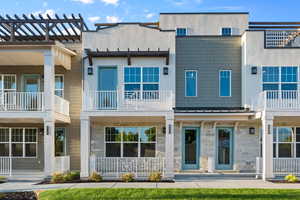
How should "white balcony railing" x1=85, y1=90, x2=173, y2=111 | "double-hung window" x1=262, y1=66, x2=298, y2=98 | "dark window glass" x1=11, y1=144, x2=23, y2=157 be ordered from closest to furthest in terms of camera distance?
"white balcony railing" x1=85, y1=90, x2=173, y2=111 < "double-hung window" x1=262, y1=66, x2=298, y2=98 < "dark window glass" x1=11, y1=144, x2=23, y2=157

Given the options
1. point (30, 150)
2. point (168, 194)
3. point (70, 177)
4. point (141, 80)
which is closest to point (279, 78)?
point (141, 80)

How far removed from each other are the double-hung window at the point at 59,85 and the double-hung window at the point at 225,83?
8441mm

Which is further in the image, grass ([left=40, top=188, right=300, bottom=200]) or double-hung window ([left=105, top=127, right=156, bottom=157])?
double-hung window ([left=105, top=127, right=156, bottom=157])

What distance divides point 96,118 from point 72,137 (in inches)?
91.6

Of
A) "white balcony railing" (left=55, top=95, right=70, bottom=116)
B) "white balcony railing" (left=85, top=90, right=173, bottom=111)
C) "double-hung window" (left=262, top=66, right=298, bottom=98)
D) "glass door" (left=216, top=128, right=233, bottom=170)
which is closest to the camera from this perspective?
"white balcony railing" (left=85, top=90, right=173, bottom=111)

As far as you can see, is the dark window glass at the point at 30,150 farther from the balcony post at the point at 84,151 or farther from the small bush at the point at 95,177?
the small bush at the point at 95,177

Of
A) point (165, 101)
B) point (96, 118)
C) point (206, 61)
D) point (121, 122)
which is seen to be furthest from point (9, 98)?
point (206, 61)

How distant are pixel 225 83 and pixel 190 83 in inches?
73.3

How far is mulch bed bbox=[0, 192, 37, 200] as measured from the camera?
10.6 meters

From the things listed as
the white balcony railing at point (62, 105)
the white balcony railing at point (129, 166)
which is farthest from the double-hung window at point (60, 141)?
the white balcony railing at point (129, 166)

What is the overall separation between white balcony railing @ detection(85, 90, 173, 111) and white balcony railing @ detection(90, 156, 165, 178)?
7.91 feet

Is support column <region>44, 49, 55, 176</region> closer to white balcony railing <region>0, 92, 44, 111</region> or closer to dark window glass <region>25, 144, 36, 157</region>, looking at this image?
white balcony railing <region>0, 92, 44, 111</region>

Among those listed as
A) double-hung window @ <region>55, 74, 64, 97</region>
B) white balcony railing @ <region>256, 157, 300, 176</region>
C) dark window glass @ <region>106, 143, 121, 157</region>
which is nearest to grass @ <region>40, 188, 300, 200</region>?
white balcony railing @ <region>256, 157, 300, 176</region>

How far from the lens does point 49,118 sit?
1420 centimetres
